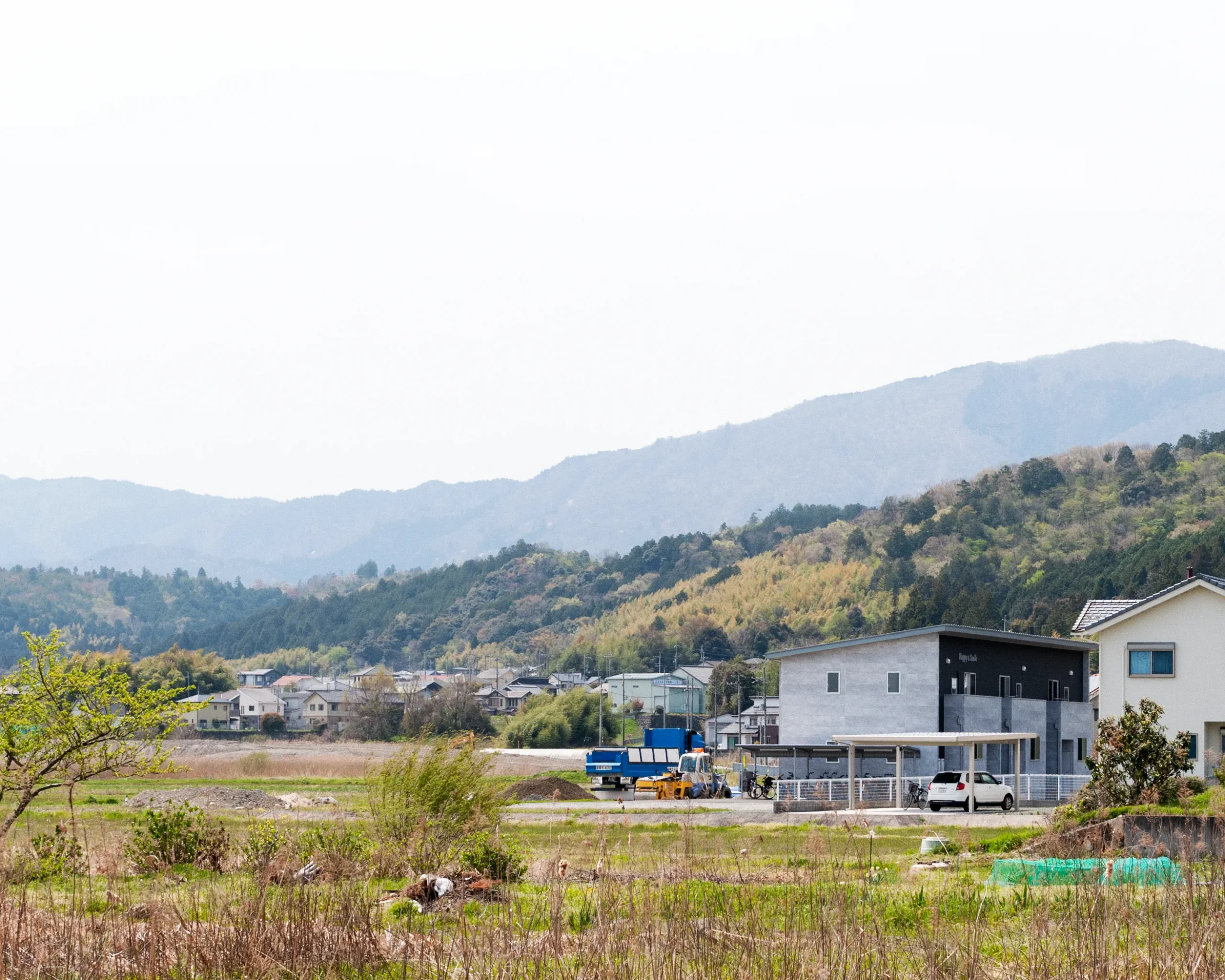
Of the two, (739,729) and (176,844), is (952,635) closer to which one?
(176,844)

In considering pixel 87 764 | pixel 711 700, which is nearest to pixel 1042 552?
pixel 711 700

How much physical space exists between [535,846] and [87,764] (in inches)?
399

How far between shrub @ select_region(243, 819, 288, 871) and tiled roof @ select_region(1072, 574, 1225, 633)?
30470 mm

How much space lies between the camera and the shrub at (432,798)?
19.2 metres

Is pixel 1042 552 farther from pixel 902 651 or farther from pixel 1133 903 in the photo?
pixel 1133 903

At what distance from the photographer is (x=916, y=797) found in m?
43.9

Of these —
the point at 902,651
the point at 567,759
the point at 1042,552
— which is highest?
the point at 1042,552

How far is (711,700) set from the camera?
118 meters

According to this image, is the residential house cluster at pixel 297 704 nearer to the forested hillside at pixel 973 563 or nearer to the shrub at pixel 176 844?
the forested hillside at pixel 973 563

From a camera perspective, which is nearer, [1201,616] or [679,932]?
[679,932]

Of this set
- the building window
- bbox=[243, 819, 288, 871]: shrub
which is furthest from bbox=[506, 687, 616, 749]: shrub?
bbox=[243, 819, 288, 871]: shrub

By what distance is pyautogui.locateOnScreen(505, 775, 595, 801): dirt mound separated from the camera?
159 feet

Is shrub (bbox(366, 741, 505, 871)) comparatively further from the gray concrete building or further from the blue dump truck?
the blue dump truck

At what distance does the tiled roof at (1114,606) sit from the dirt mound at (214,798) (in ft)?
80.5
